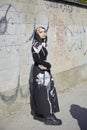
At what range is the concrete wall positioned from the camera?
7.11 metres

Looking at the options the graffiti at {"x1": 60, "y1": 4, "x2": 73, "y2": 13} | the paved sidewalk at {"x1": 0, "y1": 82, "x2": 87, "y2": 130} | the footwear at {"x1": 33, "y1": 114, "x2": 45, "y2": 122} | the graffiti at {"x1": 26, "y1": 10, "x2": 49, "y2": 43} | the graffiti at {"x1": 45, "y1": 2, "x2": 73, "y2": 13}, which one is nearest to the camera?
the paved sidewalk at {"x1": 0, "y1": 82, "x2": 87, "y2": 130}

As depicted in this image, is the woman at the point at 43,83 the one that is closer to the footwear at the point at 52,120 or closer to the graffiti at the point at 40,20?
the footwear at the point at 52,120

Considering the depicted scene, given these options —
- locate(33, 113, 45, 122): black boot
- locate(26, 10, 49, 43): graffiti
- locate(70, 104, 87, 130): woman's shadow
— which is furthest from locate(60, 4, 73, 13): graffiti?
locate(33, 113, 45, 122): black boot

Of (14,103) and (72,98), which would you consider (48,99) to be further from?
(72,98)

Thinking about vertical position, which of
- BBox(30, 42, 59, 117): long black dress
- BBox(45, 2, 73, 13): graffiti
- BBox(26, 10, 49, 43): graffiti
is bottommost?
BBox(30, 42, 59, 117): long black dress

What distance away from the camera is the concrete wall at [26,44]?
23.3 feet

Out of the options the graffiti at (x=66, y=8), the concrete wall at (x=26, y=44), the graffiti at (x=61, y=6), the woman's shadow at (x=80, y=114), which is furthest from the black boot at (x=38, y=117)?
the graffiti at (x=66, y=8)

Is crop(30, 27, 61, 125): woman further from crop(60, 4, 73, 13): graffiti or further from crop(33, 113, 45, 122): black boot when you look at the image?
crop(60, 4, 73, 13): graffiti

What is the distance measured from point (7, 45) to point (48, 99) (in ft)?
4.01

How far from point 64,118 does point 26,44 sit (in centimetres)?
163

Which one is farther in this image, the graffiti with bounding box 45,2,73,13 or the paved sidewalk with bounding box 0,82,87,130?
the graffiti with bounding box 45,2,73,13

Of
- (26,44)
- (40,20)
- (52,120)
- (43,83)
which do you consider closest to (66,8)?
(40,20)

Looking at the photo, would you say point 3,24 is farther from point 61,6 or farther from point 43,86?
point 61,6

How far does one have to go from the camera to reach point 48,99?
6961mm
